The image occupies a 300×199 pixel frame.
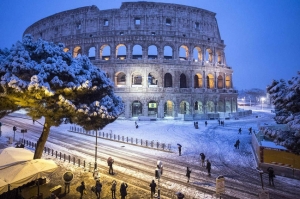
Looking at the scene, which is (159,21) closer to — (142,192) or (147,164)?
(147,164)

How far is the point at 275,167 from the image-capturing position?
1355cm

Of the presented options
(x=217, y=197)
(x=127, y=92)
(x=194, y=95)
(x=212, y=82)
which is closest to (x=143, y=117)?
(x=127, y=92)

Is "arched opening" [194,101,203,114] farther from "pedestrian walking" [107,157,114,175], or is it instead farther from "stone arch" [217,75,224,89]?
"pedestrian walking" [107,157,114,175]

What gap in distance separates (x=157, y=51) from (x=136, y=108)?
1110 cm

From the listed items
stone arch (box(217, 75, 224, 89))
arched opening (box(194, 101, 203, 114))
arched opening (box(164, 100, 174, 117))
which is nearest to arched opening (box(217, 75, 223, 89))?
stone arch (box(217, 75, 224, 89))

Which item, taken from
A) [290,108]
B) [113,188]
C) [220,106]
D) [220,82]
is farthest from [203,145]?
[220,82]

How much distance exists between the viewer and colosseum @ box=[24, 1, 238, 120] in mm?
35938

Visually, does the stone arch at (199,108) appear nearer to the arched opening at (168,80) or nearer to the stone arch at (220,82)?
the arched opening at (168,80)

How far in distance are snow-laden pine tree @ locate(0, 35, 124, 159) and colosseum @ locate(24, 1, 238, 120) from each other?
→ 23546mm

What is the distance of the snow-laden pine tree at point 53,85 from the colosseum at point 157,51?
23.5 metres

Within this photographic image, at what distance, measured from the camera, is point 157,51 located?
36781 mm

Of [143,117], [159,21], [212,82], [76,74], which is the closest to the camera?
[76,74]

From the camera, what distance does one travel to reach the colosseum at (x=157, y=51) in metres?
35.9

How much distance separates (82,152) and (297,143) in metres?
14.6
